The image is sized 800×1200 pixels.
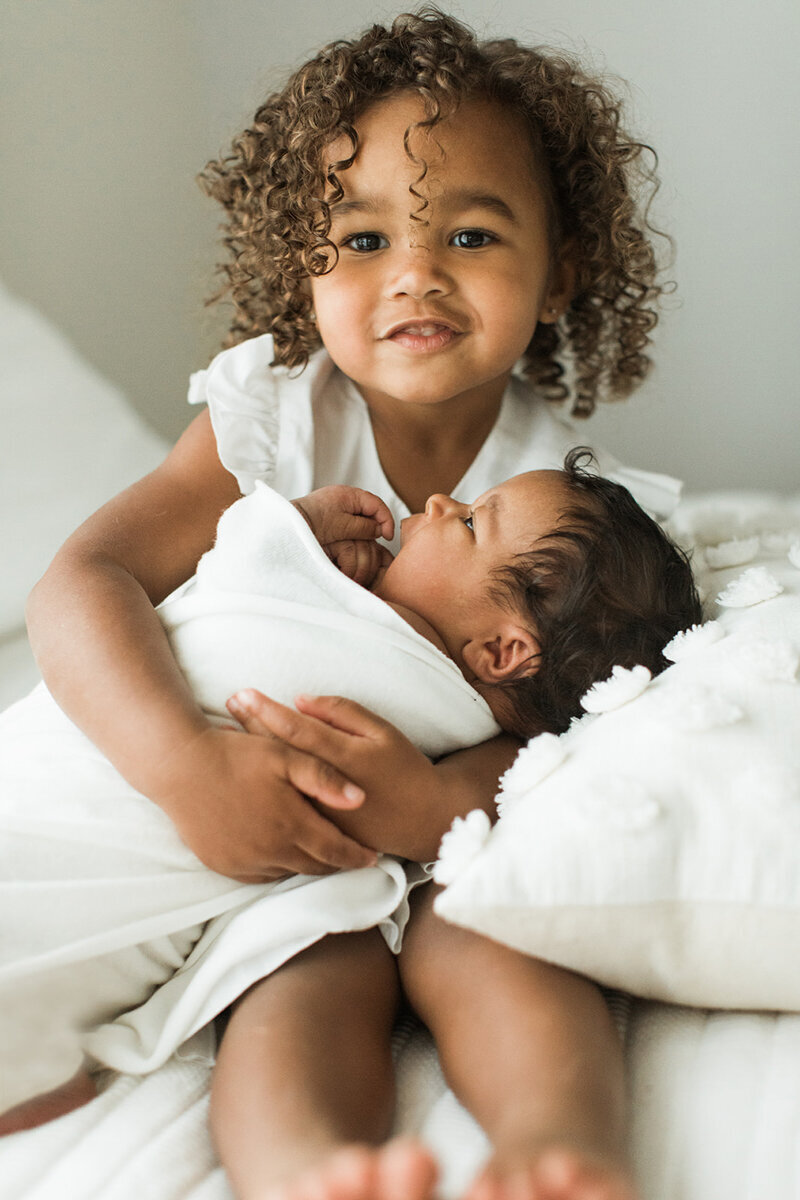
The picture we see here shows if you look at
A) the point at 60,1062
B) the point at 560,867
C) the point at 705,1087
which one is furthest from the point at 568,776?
the point at 60,1062

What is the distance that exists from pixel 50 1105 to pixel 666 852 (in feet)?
1.31

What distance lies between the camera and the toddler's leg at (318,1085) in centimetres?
48

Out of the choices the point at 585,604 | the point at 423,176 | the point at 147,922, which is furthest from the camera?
the point at 423,176

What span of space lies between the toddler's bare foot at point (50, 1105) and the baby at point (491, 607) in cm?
17

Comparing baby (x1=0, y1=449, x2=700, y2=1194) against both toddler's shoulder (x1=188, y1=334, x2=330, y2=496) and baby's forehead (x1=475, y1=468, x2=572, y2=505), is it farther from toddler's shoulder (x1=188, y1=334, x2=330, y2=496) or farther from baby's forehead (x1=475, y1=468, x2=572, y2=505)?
toddler's shoulder (x1=188, y1=334, x2=330, y2=496)

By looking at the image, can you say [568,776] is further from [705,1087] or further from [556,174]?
[556,174]

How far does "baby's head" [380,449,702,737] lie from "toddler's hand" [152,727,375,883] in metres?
0.19

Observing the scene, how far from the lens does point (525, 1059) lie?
617 mm

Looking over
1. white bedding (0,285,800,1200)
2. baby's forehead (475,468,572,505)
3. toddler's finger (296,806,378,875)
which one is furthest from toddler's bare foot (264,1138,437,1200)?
baby's forehead (475,468,572,505)

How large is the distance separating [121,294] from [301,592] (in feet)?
3.05

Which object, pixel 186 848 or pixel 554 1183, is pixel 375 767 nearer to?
pixel 186 848

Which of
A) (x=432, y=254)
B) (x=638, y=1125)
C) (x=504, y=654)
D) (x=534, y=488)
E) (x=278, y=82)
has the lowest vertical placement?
(x=638, y=1125)

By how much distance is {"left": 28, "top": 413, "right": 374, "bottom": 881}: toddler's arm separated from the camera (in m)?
0.74

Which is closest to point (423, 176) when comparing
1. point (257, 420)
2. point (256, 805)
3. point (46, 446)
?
point (257, 420)
